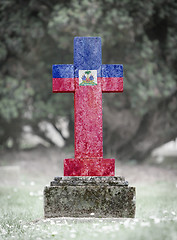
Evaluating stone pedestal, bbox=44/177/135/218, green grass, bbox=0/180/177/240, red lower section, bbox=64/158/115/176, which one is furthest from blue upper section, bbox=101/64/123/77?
green grass, bbox=0/180/177/240

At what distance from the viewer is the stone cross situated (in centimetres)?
450

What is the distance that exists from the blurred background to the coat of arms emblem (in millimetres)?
4343

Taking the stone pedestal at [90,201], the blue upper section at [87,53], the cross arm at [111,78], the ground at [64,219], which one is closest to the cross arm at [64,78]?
the blue upper section at [87,53]

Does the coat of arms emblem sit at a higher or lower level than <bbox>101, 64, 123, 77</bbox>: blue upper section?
lower

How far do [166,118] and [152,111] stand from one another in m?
0.52

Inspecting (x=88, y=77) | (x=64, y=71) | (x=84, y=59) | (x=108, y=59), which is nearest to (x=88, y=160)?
(x=88, y=77)

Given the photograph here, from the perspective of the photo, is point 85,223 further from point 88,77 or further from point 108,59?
point 108,59

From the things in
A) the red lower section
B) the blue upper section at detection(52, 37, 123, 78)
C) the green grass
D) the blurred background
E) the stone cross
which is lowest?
the green grass

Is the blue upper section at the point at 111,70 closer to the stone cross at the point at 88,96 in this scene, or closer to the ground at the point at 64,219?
the stone cross at the point at 88,96

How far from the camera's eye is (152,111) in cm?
1073

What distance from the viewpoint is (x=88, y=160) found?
14.8 ft

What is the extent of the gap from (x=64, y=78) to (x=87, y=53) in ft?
1.56

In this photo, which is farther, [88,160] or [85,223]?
[88,160]

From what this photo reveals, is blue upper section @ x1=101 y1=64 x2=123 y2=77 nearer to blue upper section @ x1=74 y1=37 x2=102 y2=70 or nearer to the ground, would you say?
blue upper section @ x1=74 y1=37 x2=102 y2=70
